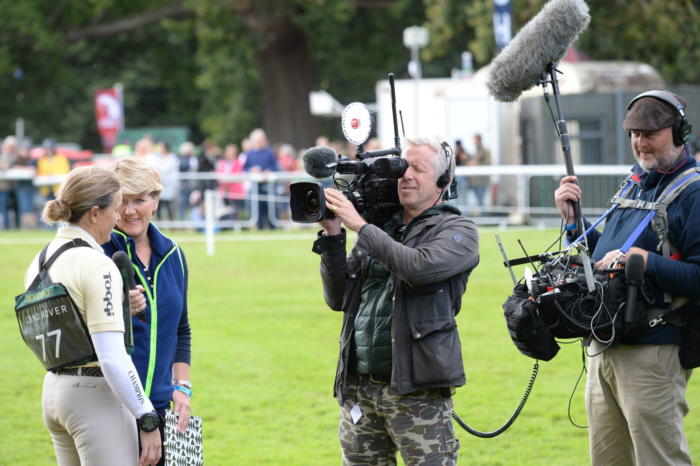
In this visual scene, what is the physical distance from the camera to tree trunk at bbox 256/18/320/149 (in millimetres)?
36312

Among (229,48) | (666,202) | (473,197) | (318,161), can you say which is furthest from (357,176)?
(229,48)

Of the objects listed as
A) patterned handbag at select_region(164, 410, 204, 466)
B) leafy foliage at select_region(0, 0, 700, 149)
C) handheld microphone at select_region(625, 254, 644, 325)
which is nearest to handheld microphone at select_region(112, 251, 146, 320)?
patterned handbag at select_region(164, 410, 204, 466)

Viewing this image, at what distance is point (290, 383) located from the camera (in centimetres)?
948

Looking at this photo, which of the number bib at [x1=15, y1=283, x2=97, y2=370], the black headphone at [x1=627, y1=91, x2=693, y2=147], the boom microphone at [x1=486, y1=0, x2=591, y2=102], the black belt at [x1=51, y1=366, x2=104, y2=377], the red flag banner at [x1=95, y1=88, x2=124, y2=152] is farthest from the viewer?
the red flag banner at [x1=95, y1=88, x2=124, y2=152]

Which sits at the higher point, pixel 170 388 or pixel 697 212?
pixel 697 212

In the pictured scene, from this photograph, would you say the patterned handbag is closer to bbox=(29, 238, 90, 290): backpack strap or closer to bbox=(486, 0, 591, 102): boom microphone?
bbox=(29, 238, 90, 290): backpack strap

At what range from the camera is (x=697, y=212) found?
185 inches

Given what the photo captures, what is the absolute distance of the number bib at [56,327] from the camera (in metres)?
4.16

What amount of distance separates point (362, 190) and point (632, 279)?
124 centimetres

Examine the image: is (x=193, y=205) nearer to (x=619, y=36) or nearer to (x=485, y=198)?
(x=485, y=198)

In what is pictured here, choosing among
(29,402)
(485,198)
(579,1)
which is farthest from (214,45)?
(579,1)

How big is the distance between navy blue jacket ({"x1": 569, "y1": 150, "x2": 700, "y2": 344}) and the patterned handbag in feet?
6.55

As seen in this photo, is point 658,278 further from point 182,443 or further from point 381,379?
point 182,443

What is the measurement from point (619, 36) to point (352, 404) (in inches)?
1036
